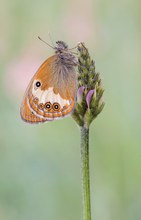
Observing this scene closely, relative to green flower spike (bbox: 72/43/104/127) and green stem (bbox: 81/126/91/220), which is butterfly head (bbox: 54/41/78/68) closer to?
green flower spike (bbox: 72/43/104/127)

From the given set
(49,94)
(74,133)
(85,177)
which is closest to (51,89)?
(49,94)

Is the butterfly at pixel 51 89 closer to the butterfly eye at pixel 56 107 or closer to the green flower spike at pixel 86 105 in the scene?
the butterfly eye at pixel 56 107

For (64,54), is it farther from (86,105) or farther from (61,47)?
(86,105)

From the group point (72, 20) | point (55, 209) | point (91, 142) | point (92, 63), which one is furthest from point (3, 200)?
point (92, 63)

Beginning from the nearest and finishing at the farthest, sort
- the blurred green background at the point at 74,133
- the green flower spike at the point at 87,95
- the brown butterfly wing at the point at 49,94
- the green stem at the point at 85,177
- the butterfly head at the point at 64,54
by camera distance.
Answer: the green stem at the point at 85,177, the green flower spike at the point at 87,95, the brown butterfly wing at the point at 49,94, the butterfly head at the point at 64,54, the blurred green background at the point at 74,133

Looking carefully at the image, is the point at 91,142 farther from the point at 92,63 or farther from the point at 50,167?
the point at 92,63

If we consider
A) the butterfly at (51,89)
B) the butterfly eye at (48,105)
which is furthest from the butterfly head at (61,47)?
the butterfly eye at (48,105)
